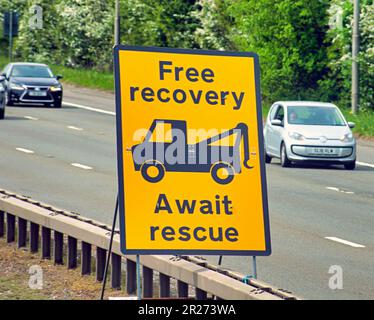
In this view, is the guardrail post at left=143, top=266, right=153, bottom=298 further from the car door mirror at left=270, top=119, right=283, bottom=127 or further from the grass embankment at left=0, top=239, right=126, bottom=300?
the car door mirror at left=270, top=119, right=283, bottom=127

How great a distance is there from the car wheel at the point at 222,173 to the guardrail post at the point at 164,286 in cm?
141

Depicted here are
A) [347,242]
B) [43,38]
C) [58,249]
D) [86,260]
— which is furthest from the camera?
[43,38]

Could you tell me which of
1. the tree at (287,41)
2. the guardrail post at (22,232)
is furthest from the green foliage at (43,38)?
the guardrail post at (22,232)

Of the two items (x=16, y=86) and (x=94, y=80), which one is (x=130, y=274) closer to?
(x=16, y=86)

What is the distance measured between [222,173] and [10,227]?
207 inches

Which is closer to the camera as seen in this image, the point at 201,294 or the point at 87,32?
the point at 201,294

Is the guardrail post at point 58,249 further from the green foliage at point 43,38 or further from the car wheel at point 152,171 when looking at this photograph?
the green foliage at point 43,38

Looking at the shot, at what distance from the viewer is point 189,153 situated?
1004cm

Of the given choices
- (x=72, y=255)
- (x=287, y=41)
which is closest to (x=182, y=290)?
(x=72, y=255)

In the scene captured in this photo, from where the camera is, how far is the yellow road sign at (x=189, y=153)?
9773mm

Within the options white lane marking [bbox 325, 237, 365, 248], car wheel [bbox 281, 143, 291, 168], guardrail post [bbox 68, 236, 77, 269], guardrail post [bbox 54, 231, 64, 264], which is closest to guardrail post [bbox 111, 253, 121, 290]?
guardrail post [bbox 68, 236, 77, 269]

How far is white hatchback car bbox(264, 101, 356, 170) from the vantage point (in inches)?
1088

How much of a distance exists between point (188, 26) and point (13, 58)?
1279 centimetres
